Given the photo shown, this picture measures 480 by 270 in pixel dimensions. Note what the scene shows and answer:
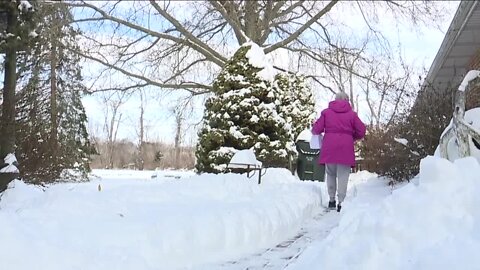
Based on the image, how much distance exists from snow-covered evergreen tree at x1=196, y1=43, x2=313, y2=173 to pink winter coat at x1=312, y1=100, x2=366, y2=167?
5.87 meters

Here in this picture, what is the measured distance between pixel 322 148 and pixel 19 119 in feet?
15.9

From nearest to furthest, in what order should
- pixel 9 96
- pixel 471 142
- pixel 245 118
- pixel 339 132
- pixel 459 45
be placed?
pixel 471 142, pixel 9 96, pixel 339 132, pixel 459 45, pixel 245 118

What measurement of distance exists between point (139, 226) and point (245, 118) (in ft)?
A: 32.8

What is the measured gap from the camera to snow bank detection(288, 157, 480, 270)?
109 inches

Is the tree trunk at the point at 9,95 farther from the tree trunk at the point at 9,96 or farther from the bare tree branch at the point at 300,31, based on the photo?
the bare tree branch at the point at 300,31

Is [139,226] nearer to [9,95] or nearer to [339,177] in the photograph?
[9,95]

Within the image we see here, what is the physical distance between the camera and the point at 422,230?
3021 mm

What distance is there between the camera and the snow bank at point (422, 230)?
276 cm

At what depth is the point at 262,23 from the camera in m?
20.1

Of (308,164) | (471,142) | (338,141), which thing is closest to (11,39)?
(338,141)

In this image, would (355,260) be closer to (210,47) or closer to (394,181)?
(394,181)

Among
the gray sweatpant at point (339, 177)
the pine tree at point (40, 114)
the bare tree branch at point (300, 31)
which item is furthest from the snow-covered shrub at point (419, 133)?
the bare tree branch at point (300, 31)

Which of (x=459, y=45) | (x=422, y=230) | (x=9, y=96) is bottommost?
(x=422, y=230)

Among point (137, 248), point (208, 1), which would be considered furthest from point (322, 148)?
point (208, 1)
